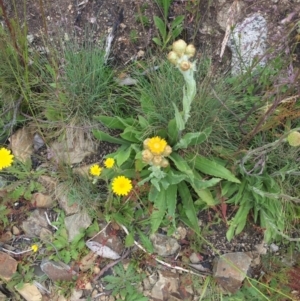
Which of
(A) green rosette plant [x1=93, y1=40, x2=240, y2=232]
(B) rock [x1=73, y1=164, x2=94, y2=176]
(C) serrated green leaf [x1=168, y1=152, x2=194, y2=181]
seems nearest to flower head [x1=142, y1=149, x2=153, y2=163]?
(A) green rosette plant [x1=93, y1=40, x2=240, y2=232]

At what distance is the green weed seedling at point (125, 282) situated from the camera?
8.25ft

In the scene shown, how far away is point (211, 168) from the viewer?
2.34 metres

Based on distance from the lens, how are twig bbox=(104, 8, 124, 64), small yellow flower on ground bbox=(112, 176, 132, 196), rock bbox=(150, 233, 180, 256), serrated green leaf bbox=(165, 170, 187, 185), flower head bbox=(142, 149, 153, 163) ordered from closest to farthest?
flower head bbox=(142, 149, 153, 163)
serrated green leaf bbox=(165, 170, 187, 185)
small yellow flower on ground bbox=(112, 176, 132, 196)
rock bbox=(150, 233, 180, 256)
twig bbox=(104, 8, 124, 64)

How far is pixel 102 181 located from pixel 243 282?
1.08m

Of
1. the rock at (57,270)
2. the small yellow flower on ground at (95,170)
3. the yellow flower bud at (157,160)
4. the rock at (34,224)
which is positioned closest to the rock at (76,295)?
the rock at (57,270)

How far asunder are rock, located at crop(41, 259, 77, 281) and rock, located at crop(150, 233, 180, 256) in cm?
52

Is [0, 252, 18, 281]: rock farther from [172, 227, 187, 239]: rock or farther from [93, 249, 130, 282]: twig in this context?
[172, 227, 187, 239]: rock

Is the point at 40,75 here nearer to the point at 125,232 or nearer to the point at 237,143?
the point at 125,232

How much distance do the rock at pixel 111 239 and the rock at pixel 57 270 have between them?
0.24 m

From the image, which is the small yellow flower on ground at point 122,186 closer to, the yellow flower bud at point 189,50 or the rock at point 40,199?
the rock at point 40,199

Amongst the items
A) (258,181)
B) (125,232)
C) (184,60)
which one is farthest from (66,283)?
(184,60)

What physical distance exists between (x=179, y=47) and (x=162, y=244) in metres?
1.43

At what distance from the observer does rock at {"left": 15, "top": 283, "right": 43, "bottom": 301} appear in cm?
256

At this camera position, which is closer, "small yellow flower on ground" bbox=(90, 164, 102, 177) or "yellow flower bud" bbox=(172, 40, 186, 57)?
"yellow flower bud" bbox=(172, 40, 186, 57)
